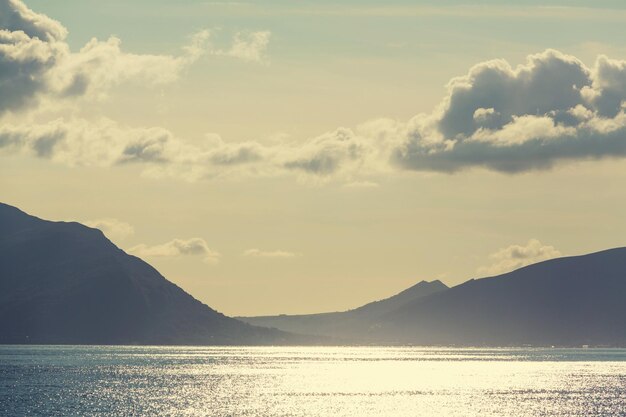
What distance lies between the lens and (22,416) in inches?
7790

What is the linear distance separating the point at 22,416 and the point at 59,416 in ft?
21.1

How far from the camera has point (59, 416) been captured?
19988 centimetres
